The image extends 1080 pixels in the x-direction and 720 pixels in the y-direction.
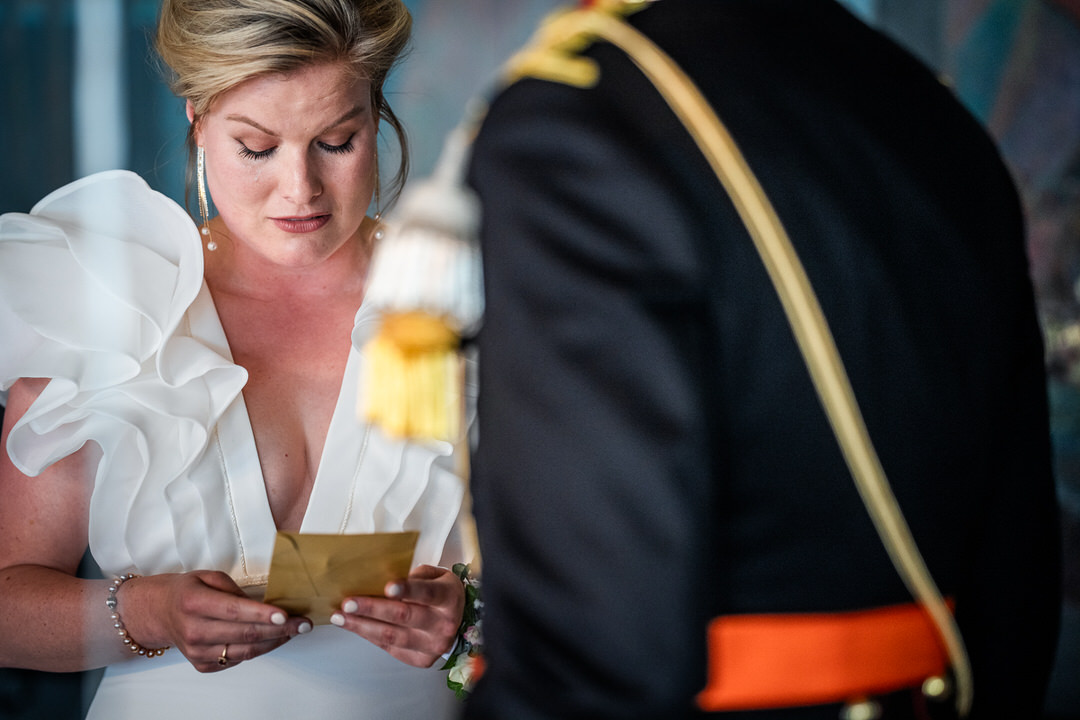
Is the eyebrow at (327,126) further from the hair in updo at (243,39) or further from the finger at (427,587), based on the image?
the finger at (427,587)

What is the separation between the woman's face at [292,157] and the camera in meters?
1.18

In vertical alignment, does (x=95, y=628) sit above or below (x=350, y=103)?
below

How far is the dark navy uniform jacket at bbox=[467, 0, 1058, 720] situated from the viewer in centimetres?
51

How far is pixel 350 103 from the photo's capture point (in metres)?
1.22

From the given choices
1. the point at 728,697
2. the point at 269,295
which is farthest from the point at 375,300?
the point at 269,295

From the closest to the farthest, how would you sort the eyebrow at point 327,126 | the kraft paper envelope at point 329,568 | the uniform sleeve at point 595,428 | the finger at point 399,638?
the uniform sleeve at point 595,428 < the kraft paper envelope at point 329,568 < the finger at point 399,638 < the eyebrow at point 327,126

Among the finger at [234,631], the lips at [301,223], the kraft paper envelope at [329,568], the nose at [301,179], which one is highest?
the nose at [301,179]

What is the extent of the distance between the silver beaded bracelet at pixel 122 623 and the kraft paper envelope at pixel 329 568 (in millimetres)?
237

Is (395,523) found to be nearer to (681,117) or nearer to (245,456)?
(245,456)

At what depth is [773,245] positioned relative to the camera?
54 cm

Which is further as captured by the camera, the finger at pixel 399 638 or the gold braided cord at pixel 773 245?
the finger at pixel 399 638

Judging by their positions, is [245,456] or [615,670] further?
[245,456]

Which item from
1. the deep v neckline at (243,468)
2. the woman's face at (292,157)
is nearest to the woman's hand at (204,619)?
the deep v neckline at (243,468)

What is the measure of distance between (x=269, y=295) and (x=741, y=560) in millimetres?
980
